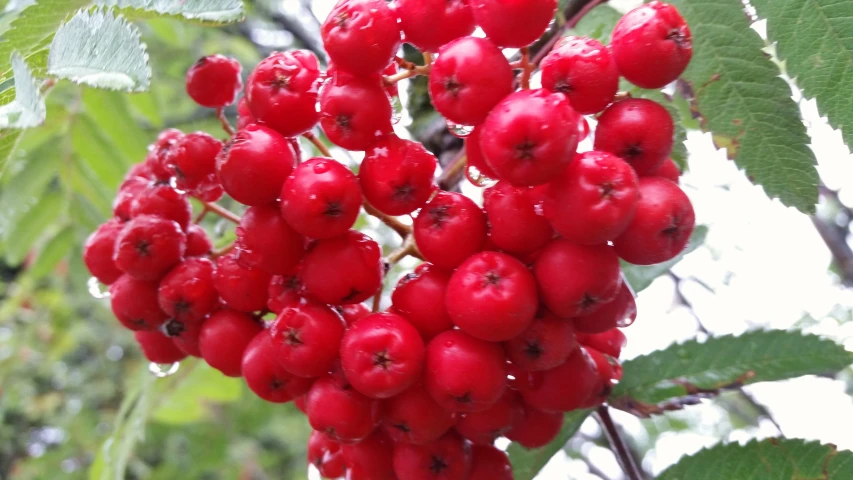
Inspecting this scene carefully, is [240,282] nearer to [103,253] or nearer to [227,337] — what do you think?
[227,337]

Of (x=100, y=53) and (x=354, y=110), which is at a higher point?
(x=100, y=53)

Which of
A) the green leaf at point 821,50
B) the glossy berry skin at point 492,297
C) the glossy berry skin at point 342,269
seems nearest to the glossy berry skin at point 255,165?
the glossy berry skin at point 342,269

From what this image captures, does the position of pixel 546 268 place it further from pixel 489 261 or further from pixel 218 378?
pixel 218 378

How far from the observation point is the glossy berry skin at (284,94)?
3.96 ft

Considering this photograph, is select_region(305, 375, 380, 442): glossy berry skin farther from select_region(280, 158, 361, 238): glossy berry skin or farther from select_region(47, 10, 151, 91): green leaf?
select_region(47, 10, 151, 91): green leaf

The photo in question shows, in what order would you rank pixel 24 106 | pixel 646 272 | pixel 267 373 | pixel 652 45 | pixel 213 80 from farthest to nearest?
pixel 646 272 < pixel 213 80 < pixel 267 373 < pixel 652 45 < pixel 24 106

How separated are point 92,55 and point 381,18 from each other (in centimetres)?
46

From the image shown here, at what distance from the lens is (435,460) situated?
1.28m

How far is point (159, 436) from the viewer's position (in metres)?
4.59

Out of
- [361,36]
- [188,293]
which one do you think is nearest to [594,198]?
[361,36]

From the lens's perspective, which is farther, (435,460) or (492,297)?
(435,460)

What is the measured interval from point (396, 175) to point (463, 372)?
351 millimetres

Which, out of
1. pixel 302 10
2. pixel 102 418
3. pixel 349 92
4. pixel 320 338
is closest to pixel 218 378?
pixel 320 338

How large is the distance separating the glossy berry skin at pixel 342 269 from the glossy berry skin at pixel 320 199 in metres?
0.04
